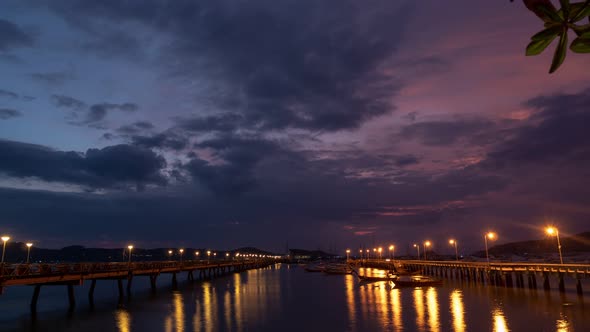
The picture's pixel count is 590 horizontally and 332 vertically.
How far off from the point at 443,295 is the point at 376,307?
58.1 ft

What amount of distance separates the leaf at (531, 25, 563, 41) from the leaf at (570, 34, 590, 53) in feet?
0.51

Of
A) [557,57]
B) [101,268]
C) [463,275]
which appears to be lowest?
[463,275]

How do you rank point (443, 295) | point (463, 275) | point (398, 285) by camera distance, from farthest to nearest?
1. point (463, 275)
2. point (398, 285)
3. point (443, 295)

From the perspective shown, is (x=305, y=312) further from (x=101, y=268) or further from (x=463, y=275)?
(x=463, y=275)

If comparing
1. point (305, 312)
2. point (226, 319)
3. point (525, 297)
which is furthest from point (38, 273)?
point (525, 297)

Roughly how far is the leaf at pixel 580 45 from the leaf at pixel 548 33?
154 mm

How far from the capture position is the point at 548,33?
2.37 m

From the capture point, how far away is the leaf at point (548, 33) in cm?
235

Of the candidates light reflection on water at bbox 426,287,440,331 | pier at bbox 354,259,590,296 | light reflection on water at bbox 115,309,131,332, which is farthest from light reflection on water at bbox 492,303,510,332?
light reflection on water at bbox 115,309,131,332

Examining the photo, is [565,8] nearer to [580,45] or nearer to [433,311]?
[580,45]

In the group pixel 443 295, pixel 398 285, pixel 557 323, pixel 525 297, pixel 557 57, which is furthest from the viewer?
pixel 398 285

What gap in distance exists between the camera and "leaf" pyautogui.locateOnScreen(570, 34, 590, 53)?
2457mm

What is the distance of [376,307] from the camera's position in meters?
58.6

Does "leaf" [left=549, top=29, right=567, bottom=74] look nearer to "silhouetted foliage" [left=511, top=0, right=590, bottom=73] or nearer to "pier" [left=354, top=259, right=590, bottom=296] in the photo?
"silhouetted foliage" [left=511, top=0, right=590, bottom=73]
